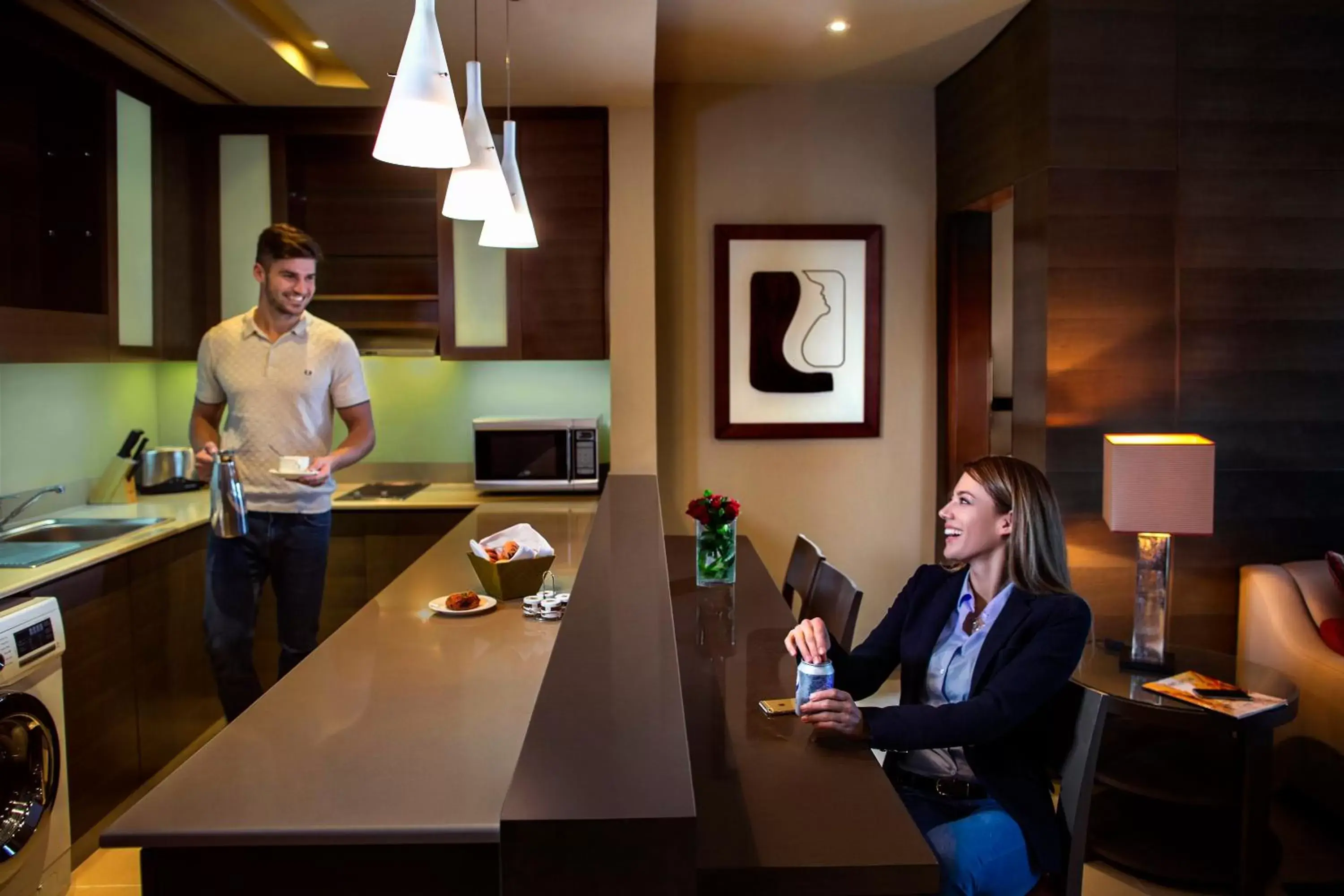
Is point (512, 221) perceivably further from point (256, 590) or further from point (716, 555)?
point (256, 590)

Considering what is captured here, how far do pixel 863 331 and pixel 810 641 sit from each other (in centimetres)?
285

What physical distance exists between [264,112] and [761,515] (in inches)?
104

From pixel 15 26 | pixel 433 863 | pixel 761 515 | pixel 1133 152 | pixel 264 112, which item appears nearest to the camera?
pixel 433 863

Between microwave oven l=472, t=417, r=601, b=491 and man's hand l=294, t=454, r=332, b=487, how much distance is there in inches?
43.9

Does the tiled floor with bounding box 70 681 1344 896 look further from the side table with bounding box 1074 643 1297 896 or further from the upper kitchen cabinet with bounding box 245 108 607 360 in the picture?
the upper kitchen cabinet with bounding box 245 108 607 360

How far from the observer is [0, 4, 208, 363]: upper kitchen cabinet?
3033mm

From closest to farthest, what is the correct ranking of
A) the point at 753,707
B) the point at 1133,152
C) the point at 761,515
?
the point at 753,707 < the point at 1133,152 < the point at 761,515

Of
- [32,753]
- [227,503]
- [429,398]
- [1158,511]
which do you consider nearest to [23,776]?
[32,753]

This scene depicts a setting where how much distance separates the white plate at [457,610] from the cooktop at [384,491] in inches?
71.0

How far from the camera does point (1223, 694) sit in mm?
2660

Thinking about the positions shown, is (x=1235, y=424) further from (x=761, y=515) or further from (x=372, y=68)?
(x=372, y=68)

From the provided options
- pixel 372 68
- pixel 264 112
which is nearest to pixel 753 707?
pixel 372 68

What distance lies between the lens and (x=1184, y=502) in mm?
2938

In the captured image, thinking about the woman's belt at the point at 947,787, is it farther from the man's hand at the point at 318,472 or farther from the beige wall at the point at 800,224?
the beige wall at the point at 800,224
